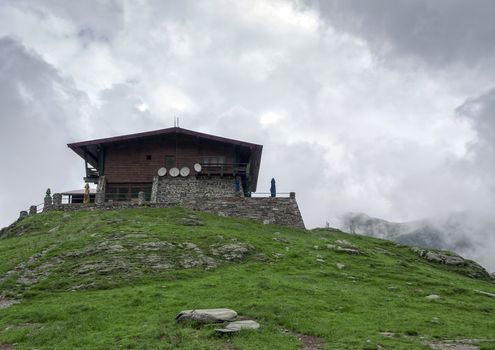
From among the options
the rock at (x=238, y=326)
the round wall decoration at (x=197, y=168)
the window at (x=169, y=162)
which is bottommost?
the rock at (x=238, y=326)

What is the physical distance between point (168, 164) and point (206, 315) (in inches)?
1495

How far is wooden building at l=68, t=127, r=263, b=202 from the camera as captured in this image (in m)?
52.6

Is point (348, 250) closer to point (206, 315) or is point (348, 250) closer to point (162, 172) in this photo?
point (206, 315)

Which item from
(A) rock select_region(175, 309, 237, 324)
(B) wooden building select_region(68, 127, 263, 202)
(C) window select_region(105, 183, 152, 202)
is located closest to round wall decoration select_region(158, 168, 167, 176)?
(B) wooden building select_region(68, 127, 263, 202)

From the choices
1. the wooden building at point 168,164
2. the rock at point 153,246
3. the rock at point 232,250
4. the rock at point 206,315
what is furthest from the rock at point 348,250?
the wooden building at point 168,164

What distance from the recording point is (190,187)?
52.3m

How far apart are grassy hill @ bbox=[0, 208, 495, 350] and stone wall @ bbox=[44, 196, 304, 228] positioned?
5.74 m

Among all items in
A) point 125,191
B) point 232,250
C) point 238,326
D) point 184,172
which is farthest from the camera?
point 125,191

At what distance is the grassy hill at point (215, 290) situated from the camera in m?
16.3

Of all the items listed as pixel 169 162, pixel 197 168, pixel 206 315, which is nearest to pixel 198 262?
pixel 206 315

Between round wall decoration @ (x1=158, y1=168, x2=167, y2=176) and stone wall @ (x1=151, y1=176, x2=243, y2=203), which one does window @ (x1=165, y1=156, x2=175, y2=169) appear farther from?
stone wall @ (x1=151, y1=176, x2=243, y2=203)

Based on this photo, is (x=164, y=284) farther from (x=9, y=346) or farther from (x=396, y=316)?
(x=396, y=316)

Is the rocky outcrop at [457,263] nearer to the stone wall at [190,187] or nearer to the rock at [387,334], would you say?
the stone wall at [190,187]

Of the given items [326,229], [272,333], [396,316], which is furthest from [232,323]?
[326,229]
